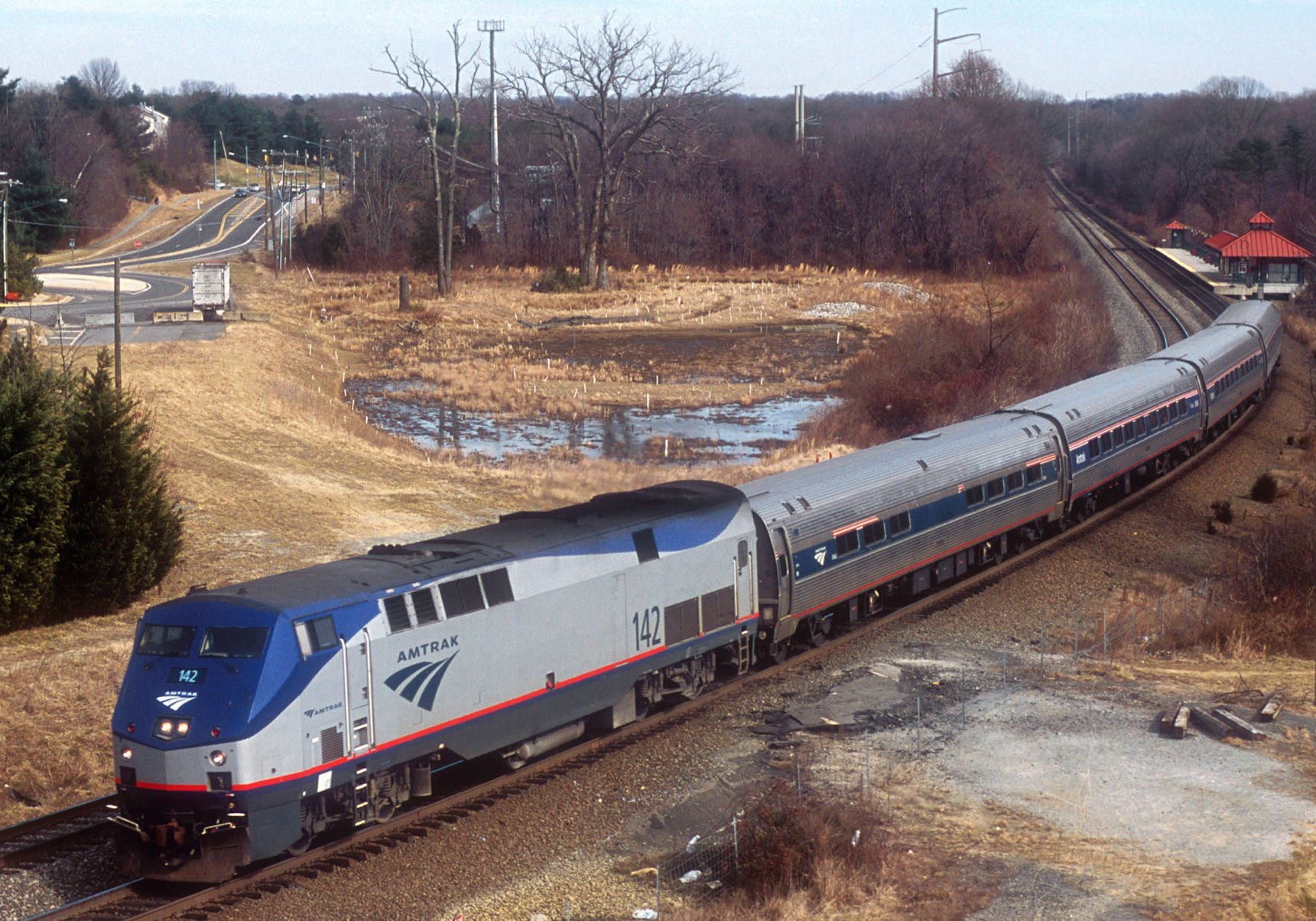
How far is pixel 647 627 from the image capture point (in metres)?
18.5

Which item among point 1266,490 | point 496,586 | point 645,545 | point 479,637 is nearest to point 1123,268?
point 1266,490

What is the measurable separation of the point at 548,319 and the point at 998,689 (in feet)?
213

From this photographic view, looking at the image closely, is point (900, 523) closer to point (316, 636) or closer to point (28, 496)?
point (316, 636)

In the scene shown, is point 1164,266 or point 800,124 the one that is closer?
point 1164,266

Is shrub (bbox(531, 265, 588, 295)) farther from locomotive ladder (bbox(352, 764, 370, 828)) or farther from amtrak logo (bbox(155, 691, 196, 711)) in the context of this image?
amtrak logo (bbox(155, 691, 196, 711))

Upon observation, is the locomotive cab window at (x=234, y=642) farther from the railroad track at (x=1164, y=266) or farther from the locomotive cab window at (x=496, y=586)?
the railroad track at (x=1164, y=266)

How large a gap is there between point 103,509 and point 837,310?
6477cm

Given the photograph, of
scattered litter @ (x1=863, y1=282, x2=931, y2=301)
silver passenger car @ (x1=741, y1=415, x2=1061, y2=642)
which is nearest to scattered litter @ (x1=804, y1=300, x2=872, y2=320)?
scattered litter @ (x1=863, y1=282, x2=931, y2=301)

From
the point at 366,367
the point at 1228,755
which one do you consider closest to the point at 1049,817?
the point at 1228,755

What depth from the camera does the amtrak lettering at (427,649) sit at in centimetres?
1492

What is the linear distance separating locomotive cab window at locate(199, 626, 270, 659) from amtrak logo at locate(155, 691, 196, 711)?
1.47 feet

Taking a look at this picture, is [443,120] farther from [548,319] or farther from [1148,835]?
[1148,835]

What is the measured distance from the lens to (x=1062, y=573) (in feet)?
95.9

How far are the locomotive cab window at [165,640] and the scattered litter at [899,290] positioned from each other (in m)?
79.7
